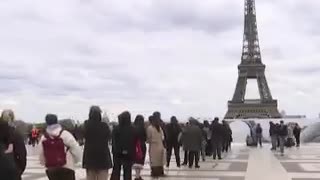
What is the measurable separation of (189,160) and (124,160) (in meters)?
7.41

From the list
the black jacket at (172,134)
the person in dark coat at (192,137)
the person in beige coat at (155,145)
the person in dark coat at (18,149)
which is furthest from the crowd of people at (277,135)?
the person in dark coat at (18,149)

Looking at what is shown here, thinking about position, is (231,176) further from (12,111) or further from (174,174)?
(12,111)

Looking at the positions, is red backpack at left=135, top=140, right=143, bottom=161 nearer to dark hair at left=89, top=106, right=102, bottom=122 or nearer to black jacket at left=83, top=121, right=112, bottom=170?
black jacket at left=83, top=121, right=112, bottom=170

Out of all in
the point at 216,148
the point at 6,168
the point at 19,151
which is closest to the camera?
the point at 6,168

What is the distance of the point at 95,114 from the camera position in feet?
31.3

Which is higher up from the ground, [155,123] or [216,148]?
[155,123]

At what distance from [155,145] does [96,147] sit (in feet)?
16.9

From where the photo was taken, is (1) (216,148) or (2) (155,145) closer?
(2) (155,145)

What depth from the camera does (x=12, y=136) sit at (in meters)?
7.16

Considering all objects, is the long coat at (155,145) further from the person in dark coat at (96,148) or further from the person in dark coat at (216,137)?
the person in dark coat at (216,137)

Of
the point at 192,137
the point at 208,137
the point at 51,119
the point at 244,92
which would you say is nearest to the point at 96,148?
the point at 51,119

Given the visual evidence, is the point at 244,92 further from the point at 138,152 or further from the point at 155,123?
the point at 138,152

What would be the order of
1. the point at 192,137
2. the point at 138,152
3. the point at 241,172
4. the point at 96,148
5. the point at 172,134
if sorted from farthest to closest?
1. the point at 172,134
2. the point at 192,137
3. the point at 241,172
4. the point at 138,152
5. the point at 96,148

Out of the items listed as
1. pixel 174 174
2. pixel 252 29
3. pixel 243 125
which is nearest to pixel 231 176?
pixel 174 174
